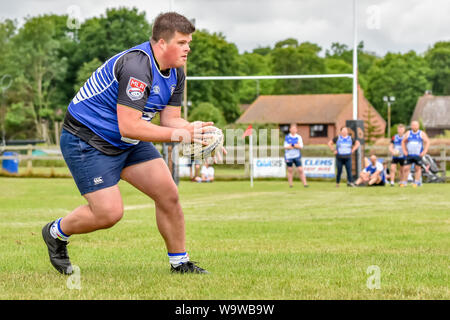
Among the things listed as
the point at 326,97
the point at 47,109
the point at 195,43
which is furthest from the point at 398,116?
the point at 47,109

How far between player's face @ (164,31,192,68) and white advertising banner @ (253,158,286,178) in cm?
2354

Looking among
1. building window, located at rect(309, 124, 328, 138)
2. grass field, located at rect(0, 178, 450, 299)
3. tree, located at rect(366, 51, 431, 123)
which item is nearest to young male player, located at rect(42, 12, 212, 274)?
grass field, located at rect(0, 178, 450, 299)

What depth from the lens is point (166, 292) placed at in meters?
4.85

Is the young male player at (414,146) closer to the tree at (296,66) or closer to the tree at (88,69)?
the tree at (88,69)

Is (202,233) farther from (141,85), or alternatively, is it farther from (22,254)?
(141,85)

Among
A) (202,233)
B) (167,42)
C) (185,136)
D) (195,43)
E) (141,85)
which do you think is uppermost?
(195,43)

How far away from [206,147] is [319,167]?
22.7 m

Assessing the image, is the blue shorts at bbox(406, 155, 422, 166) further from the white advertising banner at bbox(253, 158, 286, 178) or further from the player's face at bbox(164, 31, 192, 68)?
the player's face at bbox(164, 31, 192, 68)

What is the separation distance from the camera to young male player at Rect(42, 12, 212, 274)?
199 inches

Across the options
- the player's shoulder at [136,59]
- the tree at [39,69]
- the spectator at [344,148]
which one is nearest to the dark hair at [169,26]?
the player's shoulder at [136,59]

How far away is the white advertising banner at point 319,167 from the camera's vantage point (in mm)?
27484

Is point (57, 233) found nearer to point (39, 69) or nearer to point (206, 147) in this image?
point (206, 147)

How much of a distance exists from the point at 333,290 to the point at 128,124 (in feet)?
6.01

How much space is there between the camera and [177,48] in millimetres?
5102
